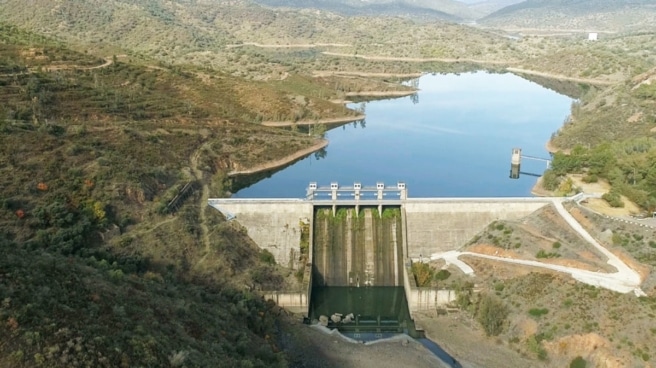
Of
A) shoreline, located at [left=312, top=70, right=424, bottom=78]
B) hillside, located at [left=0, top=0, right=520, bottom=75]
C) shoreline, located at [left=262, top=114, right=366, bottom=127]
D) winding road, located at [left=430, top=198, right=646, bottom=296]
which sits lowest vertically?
winding road, located at [left=430, top=198, right=646, bottom=296]

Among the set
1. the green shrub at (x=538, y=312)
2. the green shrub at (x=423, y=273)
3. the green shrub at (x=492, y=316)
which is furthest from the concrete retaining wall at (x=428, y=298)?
the green shrub at (x=538, y=312)

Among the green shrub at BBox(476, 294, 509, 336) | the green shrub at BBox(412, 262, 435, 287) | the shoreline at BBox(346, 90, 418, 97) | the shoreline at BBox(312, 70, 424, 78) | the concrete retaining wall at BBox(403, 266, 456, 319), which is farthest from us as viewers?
the shoreline at BBox(312, 70, 424, 78)

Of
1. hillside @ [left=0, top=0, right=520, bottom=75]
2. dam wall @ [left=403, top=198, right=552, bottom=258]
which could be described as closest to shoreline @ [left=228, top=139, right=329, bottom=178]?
dam wall @ [left=403, top=198, right=552, bottom=258]

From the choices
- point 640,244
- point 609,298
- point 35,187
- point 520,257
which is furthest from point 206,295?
point 640,244

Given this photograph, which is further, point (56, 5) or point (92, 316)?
point (56, 5)

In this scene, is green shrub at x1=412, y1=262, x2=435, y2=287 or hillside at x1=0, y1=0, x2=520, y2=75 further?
hillside at x1=0, y1=0, x2=520, y2=75

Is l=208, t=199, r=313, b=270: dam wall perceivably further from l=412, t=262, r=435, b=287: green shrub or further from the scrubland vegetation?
l=412, t=262, r=435, b=287: green shrub

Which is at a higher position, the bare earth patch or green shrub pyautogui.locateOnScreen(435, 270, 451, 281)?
green shrub pyautogui.locateOnScreen(435, 270, 451, 281)

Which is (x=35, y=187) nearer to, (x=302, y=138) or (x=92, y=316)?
(x=92, y=316)

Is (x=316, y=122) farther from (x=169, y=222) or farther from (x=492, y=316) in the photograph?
(x=492, y=316)
